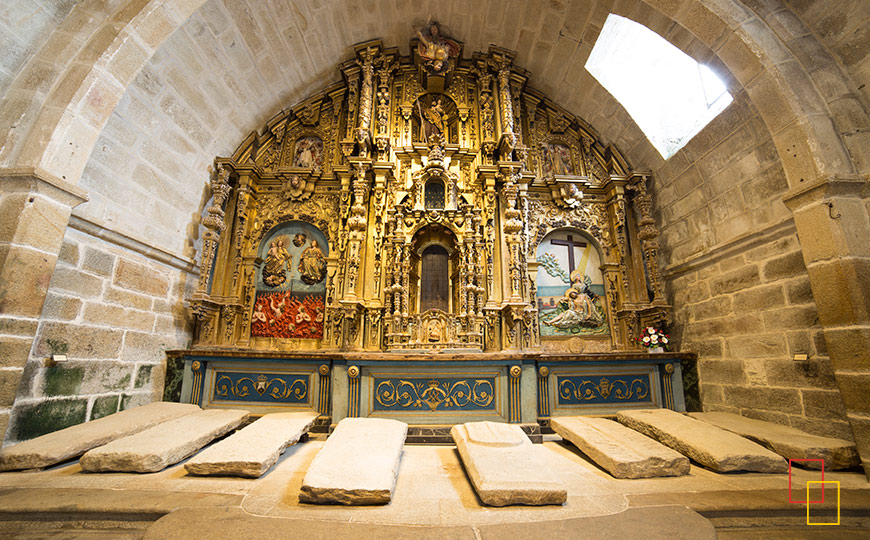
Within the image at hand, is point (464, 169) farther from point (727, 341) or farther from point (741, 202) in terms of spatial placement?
point (727, 341)

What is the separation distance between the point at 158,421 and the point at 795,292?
7.56 metres

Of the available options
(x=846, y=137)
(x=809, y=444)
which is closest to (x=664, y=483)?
(x=809, y=444)

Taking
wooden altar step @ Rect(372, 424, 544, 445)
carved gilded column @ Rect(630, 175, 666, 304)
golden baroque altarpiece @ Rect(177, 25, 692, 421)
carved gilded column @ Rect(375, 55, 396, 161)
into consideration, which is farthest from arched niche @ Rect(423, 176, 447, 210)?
wooden altar step @ Rect(372, 424, 544, 445)

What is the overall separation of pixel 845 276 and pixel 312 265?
6.98m

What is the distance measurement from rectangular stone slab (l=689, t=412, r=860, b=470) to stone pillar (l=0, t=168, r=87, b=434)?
23.8 feet

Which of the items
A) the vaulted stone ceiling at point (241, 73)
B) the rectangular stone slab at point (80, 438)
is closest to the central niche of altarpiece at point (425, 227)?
the vaulted stone ceiling at point (241, 73)

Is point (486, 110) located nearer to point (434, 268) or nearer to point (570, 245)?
point (570, 245)

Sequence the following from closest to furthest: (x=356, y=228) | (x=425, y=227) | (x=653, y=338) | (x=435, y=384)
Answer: (x=435, y=384) < (x=653, y=338) < (x=356, y=228) < (x=425, y=227)

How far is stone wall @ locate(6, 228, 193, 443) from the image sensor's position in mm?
3793

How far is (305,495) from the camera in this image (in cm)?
254

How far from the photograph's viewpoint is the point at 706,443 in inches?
137

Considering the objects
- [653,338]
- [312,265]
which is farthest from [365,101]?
[653,338]

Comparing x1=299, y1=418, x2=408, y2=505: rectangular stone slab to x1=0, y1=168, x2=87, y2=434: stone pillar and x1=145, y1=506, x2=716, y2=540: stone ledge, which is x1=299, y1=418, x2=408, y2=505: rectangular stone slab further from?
x1=0, y1=168, x2=87, y2=434: stone pillar

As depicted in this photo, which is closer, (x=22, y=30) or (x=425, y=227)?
(x=22, y=30)
